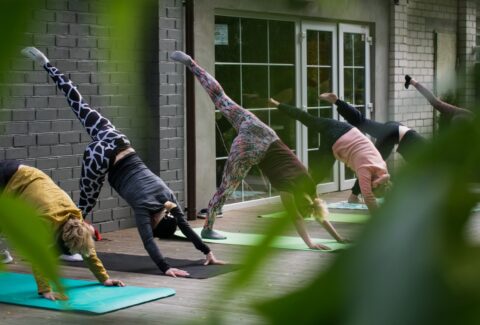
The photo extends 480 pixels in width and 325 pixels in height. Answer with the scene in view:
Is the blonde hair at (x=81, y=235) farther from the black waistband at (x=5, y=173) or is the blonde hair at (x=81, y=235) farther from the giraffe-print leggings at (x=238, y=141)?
the giraffe-print leggings at (x=238, y=141)

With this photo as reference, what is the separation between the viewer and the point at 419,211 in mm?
255

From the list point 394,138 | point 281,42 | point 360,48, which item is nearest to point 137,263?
point 360,48

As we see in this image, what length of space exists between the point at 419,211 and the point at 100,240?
801 cm

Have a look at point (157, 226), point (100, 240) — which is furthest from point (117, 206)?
point (157, 226)

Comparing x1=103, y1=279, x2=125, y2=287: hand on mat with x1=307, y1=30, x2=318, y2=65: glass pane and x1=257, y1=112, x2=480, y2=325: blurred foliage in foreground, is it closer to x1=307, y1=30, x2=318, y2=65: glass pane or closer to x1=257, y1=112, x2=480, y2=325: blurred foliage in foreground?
x1=307, y1=30, x2=318, y2=65: glass pane

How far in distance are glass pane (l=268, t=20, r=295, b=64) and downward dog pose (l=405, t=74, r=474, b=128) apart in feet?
0.63

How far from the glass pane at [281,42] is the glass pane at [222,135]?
29.1ft

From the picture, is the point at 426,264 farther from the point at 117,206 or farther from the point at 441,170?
the point at 117,206

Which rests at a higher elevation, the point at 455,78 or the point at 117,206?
the point at 455,78

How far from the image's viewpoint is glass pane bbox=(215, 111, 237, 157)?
381 inches

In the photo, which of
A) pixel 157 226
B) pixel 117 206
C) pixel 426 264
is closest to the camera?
pixel 426 264

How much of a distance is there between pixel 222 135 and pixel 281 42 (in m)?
9.11

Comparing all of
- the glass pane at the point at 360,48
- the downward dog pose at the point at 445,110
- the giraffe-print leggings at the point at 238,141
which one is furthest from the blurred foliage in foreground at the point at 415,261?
the giraffe-print leggings at the point at 238,141

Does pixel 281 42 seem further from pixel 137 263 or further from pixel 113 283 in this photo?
pixel 137 263
